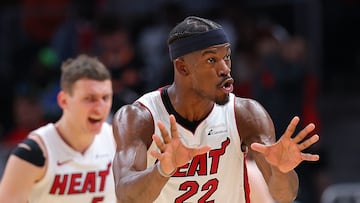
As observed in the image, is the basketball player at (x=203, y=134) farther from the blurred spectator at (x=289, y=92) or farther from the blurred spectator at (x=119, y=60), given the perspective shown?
the blurred spectator at (x=289, y=92)

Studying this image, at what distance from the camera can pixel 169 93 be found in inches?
210

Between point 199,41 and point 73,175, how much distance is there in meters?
1.89

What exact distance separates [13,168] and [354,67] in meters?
6.65

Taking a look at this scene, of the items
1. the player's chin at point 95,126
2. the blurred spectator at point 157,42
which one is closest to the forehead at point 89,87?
the player's chin at point 95,126

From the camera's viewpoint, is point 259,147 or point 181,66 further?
point 181,66

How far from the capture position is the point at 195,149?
4.57 meters

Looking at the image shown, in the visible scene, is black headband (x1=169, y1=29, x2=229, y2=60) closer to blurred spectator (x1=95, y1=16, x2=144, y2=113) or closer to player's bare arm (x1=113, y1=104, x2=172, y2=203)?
player's bare arm (x1=113, y1=104, x2=172, y2=203)

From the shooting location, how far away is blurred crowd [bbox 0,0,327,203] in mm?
→ 9578

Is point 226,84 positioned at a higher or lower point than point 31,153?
higher

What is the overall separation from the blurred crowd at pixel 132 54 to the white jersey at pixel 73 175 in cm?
236

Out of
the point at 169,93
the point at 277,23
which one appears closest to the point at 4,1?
the point at 277,23

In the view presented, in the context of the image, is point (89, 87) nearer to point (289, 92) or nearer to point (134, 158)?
point (134, 158)

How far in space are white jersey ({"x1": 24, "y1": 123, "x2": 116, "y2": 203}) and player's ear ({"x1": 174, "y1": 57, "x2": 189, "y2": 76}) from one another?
164cm


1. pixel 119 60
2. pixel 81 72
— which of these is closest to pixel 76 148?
pixel 81 72
